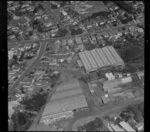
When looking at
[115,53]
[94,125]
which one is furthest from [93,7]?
[94,125]

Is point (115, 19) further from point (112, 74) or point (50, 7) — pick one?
point (112, 74)

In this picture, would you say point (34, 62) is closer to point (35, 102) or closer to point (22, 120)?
point (35, 102)

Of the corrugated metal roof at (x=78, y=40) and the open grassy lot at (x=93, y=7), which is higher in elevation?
the open grassy lot at (x=93, y=7)

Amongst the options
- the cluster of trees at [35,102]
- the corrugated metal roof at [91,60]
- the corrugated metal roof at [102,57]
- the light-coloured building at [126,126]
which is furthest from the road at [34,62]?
the light-coloured building at [126,126]

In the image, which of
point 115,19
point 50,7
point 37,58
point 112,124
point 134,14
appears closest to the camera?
point 112,124

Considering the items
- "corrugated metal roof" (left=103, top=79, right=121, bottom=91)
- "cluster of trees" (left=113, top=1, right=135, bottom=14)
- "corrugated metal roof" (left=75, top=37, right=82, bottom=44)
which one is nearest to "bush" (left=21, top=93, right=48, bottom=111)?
"corrugated metal roof" (left=103, top=79, right=121, bottom=91)

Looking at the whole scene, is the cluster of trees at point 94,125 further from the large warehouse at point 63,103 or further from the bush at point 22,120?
the bush at point 22,120
